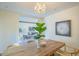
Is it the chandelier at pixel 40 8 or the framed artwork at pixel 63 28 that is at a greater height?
the chandelier at pixel 40 8

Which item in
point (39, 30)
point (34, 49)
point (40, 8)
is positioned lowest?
point (34, 49)

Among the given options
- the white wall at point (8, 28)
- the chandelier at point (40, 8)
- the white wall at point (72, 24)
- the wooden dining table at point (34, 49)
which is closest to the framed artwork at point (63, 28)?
the white wall at point (72, 24)

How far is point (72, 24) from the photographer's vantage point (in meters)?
1.82

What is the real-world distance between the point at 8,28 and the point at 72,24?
105 cm

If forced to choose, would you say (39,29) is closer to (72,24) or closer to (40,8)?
(40,8)

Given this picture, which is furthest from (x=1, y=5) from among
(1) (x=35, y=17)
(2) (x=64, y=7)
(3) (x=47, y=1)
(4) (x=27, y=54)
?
(2) (x=64, y=7)

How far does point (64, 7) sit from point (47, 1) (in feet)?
0.95

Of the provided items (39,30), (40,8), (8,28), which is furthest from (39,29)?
(8,28)

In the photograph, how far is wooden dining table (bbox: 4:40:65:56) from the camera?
70.6 inches

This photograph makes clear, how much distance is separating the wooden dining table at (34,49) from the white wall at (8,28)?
129 millimetres

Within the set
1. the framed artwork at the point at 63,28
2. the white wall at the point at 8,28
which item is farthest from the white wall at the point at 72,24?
the white wall at the point at 8,28

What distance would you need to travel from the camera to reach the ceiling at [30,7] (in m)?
1.78

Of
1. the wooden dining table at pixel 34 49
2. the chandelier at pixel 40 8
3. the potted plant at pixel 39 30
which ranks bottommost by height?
the wooden dining table at pixel 34 49

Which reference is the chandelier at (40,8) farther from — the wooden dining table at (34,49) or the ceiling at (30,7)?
the wooden dining table at (34,49)
